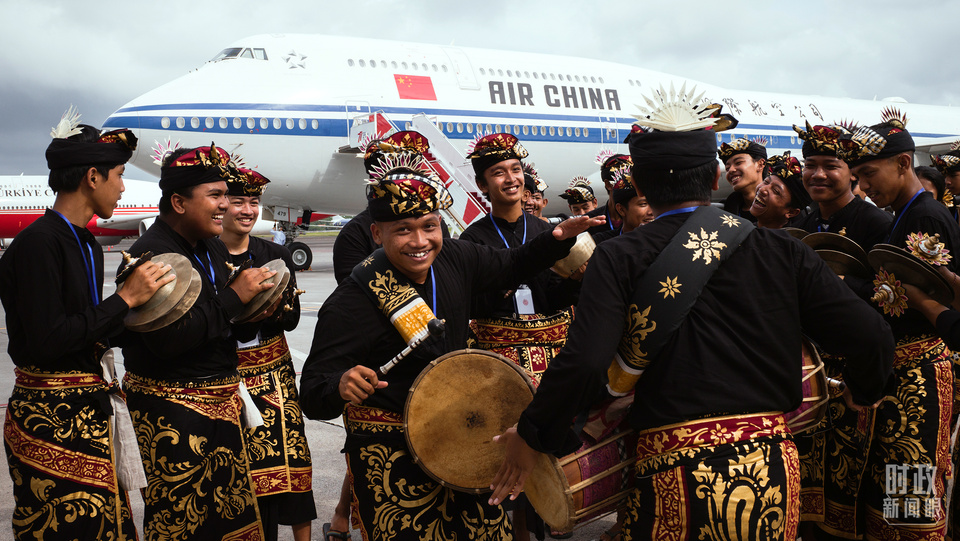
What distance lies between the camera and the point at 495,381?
2.61 metres

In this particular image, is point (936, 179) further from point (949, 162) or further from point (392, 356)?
point (392, 356)

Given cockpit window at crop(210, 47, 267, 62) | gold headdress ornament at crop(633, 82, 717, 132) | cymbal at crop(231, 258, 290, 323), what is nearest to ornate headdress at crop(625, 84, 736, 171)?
gold headdress ornament at crop(633, 82, 717, 132)

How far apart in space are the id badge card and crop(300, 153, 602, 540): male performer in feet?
3.79

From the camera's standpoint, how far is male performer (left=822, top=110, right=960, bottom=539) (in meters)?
3.31

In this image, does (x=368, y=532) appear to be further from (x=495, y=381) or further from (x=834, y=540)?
(x=834, y=540)

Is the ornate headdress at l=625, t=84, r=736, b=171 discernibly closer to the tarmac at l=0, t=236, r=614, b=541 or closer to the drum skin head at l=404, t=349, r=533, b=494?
the drum skin head at l=404, t=349, r=533, b=494

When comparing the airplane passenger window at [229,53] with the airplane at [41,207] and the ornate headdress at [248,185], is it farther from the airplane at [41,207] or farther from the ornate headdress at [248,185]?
the airplane at [41,207]

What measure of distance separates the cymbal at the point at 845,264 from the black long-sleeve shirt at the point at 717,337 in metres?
1.28

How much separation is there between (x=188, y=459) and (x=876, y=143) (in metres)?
3.51

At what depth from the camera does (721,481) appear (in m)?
2.06

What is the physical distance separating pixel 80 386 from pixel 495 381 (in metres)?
1.66

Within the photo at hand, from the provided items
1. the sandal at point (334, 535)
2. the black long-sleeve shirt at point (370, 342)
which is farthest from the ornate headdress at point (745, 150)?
the sandal at point (334, 535)

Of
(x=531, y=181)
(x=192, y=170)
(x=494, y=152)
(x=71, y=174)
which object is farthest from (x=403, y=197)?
(x=531, y=181)

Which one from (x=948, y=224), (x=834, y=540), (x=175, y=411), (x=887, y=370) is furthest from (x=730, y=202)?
(x=175, y=411)
